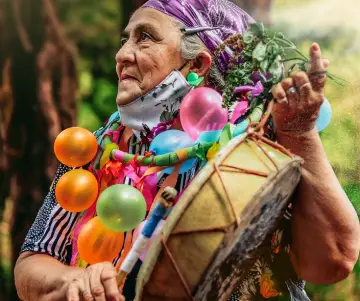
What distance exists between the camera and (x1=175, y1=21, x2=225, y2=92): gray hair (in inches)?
72.9

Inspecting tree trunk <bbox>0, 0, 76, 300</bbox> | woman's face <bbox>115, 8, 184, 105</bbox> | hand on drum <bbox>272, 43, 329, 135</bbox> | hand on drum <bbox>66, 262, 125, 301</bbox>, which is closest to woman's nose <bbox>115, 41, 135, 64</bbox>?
woman's face <bbox>115, 8, 184, 105</bbox>

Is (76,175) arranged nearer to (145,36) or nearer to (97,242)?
(97,242)

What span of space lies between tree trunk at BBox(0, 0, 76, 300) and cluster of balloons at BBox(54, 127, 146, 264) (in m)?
2.40

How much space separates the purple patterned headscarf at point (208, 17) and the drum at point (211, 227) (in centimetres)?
64

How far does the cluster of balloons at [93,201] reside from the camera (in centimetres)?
147

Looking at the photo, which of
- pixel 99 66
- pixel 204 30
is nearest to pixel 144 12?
pixel 204 30

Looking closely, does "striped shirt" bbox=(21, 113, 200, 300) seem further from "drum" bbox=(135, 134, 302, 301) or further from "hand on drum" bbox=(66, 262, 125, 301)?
"drum" bbox=(135, 134, 302, 301)

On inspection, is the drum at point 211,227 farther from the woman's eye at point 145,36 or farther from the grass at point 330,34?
the grass at point 330,34

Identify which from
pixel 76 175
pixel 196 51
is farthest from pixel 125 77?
pixel 76 175

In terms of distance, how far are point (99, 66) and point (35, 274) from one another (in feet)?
8.48

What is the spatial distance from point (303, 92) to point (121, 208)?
47cm

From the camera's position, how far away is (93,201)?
1.72 metres

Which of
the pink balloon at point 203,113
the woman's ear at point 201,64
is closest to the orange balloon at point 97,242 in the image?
the pink balloon at point 203,113

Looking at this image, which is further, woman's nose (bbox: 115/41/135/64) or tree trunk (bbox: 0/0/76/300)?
tree trunk (bbox: 0/0/76/300)
